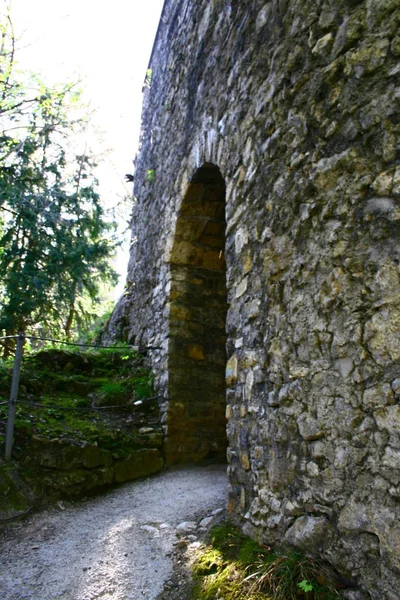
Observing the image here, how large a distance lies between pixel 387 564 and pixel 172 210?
448 cm

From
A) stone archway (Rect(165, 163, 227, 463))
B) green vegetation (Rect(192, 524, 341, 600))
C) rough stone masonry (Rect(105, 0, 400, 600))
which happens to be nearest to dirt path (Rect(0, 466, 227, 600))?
green vegetation (Rect(192, 524, 341, 600))

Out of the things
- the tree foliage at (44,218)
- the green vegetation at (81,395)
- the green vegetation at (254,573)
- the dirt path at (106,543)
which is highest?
the tree foliage at (44,218)

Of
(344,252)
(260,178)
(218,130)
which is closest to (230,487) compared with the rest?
(344,252)

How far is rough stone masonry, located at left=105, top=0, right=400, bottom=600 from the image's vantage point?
1737mm

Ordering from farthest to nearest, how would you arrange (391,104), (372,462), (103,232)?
(103,232)
(391,104)
(372,462)

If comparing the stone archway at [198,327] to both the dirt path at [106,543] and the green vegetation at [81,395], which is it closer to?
the green vegetation at [81,395]

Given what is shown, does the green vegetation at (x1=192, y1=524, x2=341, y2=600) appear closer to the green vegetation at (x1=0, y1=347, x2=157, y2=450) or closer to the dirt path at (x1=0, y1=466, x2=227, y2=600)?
the dirt path at (x1=0, y1=466, x2=227, y2=600)

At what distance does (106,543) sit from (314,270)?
225cm

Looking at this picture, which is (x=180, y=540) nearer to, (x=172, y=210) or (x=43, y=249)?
(x=172, y=210)

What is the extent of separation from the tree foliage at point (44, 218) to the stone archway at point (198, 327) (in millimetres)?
3295

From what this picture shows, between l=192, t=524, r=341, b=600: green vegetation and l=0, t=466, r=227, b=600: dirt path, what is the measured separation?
295 mm

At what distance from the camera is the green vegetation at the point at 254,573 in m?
1.80

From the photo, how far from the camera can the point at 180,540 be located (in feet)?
9.38

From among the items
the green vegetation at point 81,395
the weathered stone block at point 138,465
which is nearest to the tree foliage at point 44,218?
the green vegetation at point 81,395
